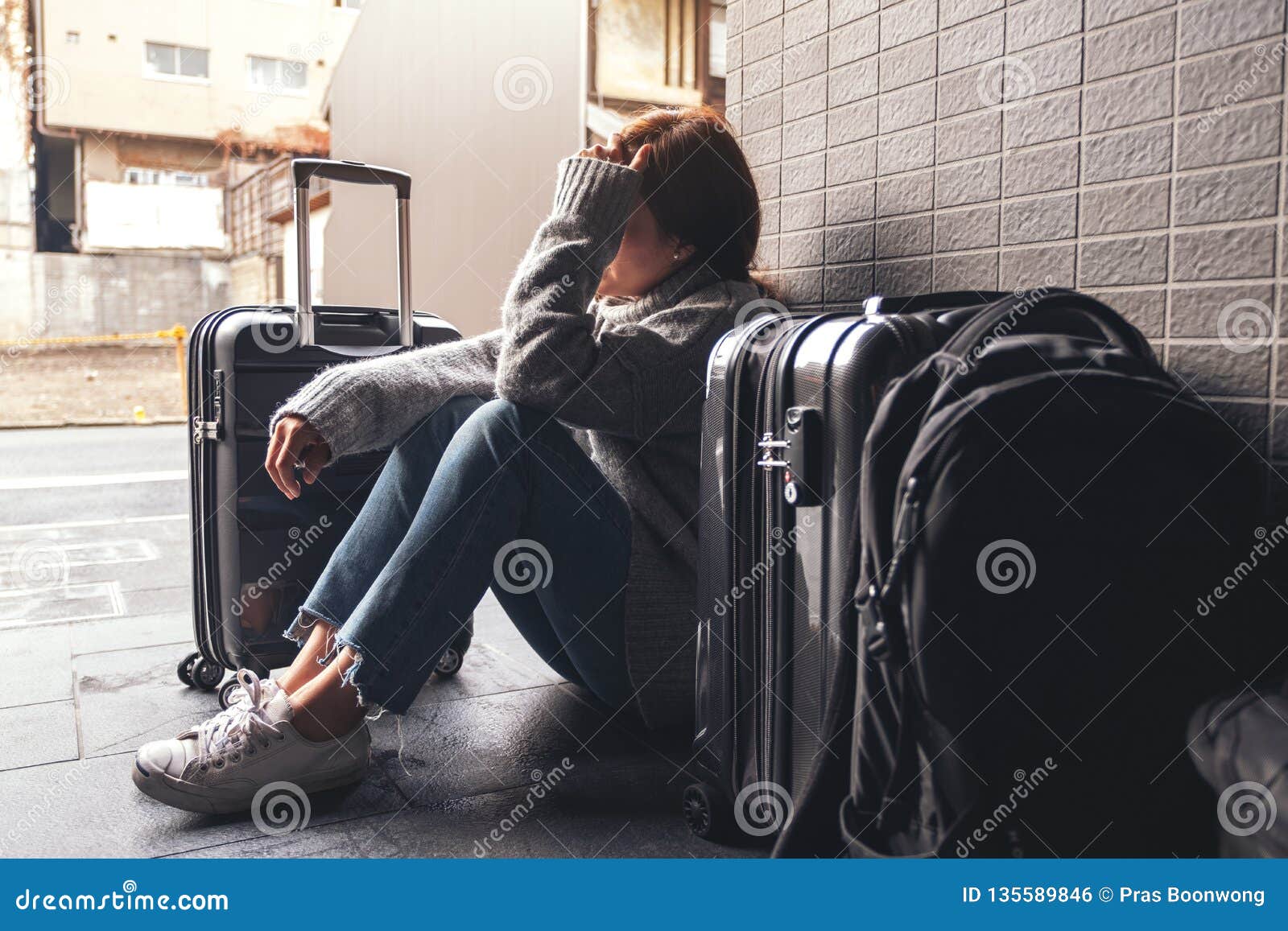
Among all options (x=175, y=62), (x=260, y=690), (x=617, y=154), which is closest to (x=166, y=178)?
(x=175, y=62)

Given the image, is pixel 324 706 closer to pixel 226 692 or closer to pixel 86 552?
pixel 226 692

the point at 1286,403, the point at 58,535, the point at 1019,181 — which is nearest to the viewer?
the point at 1286,403

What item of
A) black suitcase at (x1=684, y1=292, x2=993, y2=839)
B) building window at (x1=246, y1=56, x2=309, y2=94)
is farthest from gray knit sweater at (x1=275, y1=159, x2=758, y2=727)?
building window at (x1=246, y1=56, x2=309, y2=94)

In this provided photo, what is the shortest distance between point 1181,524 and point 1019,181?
0.60 meters

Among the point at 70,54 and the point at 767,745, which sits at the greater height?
the point at 70,54

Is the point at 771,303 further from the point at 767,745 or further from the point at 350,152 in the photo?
the point at 350,152

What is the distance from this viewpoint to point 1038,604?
0.86 meters

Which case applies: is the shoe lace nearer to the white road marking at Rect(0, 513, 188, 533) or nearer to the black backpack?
the black backpack

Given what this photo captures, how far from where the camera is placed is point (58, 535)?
3.57 meters

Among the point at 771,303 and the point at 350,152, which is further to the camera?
the point at 350,152

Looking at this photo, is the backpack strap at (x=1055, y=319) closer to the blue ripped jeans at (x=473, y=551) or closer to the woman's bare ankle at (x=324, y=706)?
the blue ripped jeans at (x=473, y=551)

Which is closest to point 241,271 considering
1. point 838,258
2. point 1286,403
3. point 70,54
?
point 70,54

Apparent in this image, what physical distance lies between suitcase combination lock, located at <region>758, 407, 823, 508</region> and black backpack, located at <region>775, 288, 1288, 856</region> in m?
0.10

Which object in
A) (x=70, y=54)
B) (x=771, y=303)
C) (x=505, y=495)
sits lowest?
(x=505, y=495)
